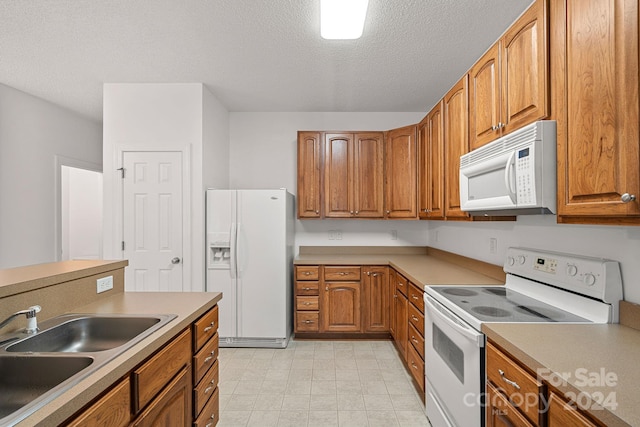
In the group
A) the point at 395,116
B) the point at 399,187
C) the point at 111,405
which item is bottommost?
the point at 111,405

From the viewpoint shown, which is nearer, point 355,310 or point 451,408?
point 451,408

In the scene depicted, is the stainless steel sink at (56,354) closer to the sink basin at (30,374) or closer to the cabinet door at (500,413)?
the sink basin at (30,374)

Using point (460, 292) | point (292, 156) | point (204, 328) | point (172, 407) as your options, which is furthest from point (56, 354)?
point (292, 156)

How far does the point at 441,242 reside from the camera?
352cm

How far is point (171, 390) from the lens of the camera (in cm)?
128

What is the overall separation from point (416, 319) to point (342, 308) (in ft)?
3.59

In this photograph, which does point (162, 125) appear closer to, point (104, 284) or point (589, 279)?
point (104, 284)

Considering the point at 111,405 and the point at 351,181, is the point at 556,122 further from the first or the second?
the point at 351,181

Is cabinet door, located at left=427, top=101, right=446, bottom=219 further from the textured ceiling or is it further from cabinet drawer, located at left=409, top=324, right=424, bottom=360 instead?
cabinet drawer, located at left=409, top=324, right=424, bottom=360

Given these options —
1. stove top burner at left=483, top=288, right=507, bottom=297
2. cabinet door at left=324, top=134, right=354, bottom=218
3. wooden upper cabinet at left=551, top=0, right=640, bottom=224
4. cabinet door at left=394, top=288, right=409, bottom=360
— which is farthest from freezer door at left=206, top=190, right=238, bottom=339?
wooden upper cabinet at left=551, top=0, right=640, bottom=224

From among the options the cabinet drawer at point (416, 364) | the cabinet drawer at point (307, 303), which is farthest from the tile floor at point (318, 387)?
the cabinet drawer at point (307, 303)

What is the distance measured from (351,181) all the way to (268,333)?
183 cm

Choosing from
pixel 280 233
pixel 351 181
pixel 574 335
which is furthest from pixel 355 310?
pixel 574 335

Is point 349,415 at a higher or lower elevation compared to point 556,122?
lower
